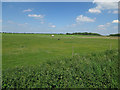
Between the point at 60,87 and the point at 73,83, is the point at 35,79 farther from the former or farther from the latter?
the point at 73,83

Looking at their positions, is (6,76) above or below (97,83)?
above

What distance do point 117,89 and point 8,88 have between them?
12.0 feet

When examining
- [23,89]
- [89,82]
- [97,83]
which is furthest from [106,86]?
[23,89]

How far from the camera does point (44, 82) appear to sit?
3.61 meters

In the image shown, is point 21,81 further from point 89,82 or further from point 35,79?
point 89,82

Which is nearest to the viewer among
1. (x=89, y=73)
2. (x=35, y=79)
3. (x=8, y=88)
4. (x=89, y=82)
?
(x=8, y=88)

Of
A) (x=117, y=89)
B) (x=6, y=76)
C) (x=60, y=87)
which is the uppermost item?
(x=6, y=76)

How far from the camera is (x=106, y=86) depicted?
386 cm

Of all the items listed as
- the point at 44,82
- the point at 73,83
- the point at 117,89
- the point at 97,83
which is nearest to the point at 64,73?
the point at 73,83

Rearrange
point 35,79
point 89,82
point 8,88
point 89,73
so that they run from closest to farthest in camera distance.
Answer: point 8,88 < point 35,79 < point 89,82 < point 89,73

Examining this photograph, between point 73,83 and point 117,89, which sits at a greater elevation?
point 73,83

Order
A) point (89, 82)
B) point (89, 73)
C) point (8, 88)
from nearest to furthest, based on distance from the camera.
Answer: point (8, 88)
point (89, 82)
point (89, 73)

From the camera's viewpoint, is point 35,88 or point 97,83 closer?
point 35,88

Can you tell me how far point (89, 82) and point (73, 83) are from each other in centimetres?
65
